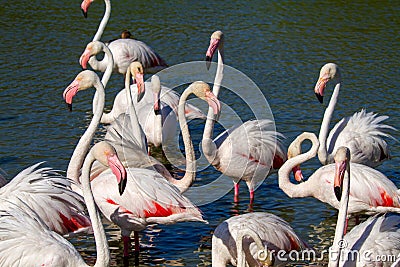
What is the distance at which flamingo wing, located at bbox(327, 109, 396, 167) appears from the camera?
7852 millimetres

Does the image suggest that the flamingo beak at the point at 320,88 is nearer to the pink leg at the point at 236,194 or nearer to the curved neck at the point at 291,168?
the curved neck at the point at 291,168

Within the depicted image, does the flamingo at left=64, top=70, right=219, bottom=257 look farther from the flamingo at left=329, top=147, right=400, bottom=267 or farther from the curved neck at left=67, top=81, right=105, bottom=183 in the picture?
the flamingo at left=329, top=147, right=400, bottom=267

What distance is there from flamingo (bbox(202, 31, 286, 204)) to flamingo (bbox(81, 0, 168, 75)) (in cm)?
370

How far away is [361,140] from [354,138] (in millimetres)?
72

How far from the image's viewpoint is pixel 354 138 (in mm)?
7875

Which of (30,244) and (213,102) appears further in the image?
(213,102)

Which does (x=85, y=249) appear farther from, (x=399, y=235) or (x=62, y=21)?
(x=62, y=21)

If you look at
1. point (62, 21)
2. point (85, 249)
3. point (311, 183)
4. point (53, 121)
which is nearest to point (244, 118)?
point (53, 121)

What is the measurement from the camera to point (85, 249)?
6.64m

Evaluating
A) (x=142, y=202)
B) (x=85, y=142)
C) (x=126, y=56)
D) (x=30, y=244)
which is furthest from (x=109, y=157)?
(x=126, y=56)

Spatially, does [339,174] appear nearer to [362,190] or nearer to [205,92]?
[362,190]

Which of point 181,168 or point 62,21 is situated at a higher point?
point 62,21

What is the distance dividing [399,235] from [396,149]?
3.20 m

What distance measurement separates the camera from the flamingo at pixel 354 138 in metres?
7.85
